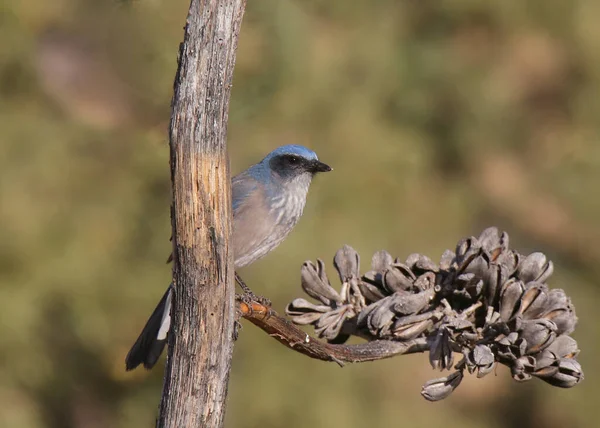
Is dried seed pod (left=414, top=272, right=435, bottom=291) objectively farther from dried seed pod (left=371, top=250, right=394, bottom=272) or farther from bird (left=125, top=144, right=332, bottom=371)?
bird (left=125, top=144, right=332, bottom=371)

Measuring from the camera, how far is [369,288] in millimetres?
1562

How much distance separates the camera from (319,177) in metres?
2.94

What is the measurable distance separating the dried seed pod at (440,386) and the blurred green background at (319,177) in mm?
1200

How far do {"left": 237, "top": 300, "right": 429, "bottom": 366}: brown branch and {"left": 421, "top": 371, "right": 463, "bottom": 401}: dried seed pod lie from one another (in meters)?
0.11

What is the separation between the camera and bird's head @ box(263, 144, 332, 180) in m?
2.52

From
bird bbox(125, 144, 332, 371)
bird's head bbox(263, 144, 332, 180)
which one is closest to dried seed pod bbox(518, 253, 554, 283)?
bird bbox(125, 144, 332, 371)

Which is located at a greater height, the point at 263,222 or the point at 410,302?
the point at 263,222

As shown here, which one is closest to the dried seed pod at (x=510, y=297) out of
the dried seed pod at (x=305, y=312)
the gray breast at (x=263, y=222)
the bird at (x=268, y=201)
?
the dried seed pod at (x=305, y=312)

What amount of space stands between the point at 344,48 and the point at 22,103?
4.19ft

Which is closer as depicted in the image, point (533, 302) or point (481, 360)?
point (481, 360)

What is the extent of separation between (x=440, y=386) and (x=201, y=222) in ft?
1.72

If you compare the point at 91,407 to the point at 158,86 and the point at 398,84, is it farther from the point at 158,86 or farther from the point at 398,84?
the point at 398,84

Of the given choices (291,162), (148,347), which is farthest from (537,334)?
(291,162)

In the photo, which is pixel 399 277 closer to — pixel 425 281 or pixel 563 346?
pixel 425 281
